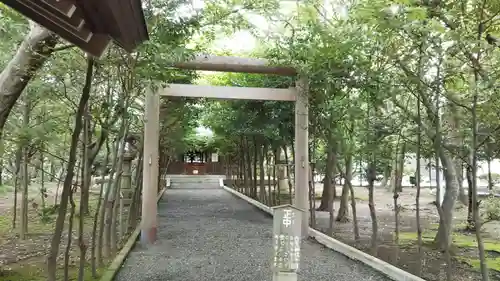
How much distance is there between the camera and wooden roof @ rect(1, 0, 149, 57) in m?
2.56

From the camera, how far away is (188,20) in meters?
5.06

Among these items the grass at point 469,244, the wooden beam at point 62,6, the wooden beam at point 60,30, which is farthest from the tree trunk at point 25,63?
the grass at point 469,244

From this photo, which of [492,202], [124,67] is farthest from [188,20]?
[492,202]

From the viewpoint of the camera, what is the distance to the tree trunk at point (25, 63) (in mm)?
3953

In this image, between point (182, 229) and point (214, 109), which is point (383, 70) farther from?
point (214, 109)

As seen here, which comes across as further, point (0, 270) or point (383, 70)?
point (0, 270)

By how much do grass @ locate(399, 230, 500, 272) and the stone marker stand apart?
175 inches

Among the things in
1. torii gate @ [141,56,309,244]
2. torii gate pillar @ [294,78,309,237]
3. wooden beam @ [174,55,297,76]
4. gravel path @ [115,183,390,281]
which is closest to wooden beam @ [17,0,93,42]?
gravel path @ [115,183,390,281]

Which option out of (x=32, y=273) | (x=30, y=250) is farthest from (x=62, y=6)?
(x=30, y=250)

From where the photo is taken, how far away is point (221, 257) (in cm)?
716

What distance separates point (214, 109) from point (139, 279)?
9.52 meters

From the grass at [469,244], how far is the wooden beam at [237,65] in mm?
4286

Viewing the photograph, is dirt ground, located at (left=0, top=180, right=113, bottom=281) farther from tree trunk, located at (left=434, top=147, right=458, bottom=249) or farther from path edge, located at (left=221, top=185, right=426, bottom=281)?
tree trunk, located at (left=434, top=147, right=458, bottom=249)

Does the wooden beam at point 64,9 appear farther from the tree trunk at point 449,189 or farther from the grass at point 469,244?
the grass at point 469,244
